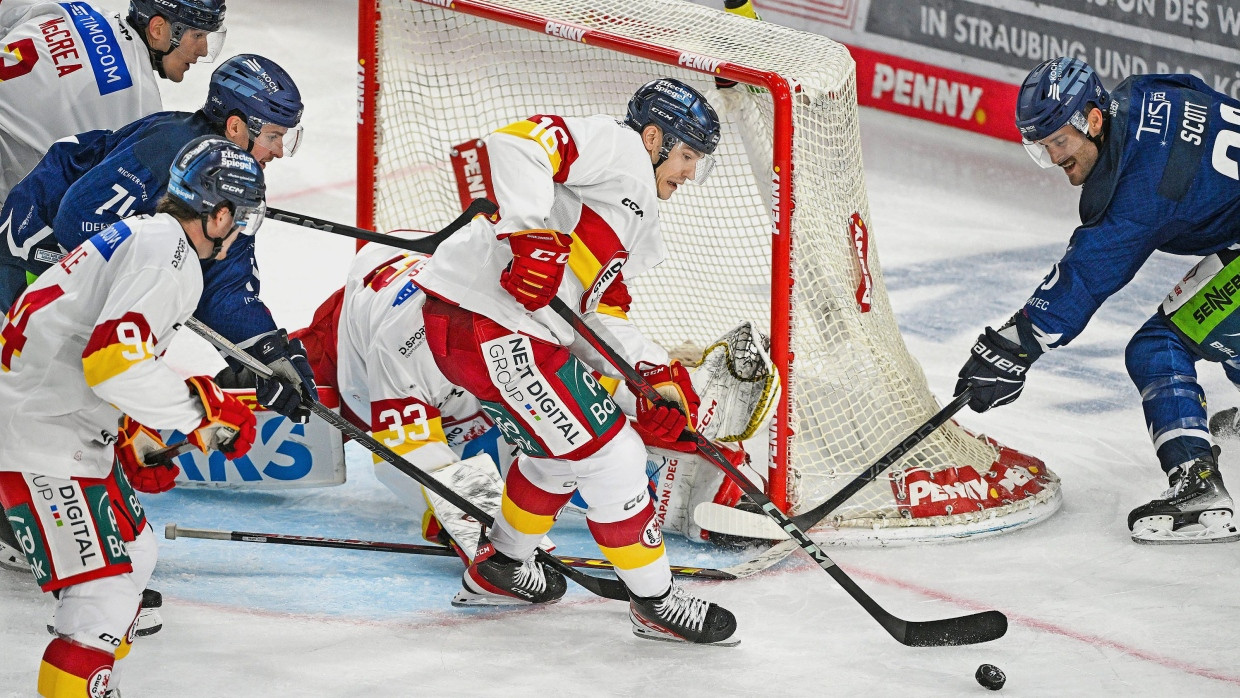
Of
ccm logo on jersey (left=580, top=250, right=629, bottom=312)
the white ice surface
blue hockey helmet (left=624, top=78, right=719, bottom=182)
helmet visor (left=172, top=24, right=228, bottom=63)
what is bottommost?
the white ice surface

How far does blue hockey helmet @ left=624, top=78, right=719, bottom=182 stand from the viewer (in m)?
3.28

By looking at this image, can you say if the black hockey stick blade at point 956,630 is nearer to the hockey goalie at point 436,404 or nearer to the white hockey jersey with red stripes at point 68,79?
the hockey goalie at point 436,404

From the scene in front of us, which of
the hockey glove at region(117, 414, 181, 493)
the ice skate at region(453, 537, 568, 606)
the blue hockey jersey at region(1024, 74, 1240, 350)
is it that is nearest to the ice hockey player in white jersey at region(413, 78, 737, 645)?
the ice skate at region(453, 537, 568, 606)

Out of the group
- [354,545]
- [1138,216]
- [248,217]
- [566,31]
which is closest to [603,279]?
[248,217]

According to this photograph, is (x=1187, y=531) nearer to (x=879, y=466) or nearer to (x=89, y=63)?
(x=879, y=466)

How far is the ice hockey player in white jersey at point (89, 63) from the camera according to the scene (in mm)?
3961

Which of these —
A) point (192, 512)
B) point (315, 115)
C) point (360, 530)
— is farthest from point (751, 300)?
point (315, 115)

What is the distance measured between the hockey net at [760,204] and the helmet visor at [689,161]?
1.28 ft

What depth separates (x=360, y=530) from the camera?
4.05m

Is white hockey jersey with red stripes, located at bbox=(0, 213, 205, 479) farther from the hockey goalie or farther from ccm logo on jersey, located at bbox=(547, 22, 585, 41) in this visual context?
ccm logo on jersey, located at bbox=(547, 22, 585, 41)

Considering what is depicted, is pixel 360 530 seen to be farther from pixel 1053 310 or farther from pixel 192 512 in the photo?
pixel 1053 310

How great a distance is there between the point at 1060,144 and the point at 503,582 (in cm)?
175

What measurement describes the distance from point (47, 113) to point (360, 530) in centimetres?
138

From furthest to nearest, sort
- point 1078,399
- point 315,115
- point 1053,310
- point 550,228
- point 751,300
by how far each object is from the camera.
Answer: point 315,115 < point 1078,399 < point 751,300 < point 1053,310 < point 550,228
